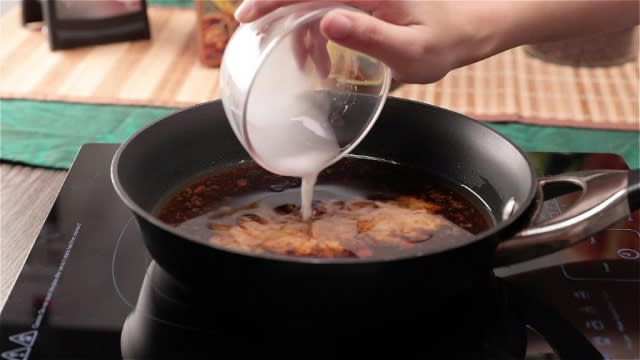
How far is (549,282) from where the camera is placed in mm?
810

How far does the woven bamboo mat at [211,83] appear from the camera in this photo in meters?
1.37

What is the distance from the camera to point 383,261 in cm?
61

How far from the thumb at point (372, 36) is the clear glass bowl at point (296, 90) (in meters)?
0.03

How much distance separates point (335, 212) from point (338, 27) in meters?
0.23

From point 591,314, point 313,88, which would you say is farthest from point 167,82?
point 591,314

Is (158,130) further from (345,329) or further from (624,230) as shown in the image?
(624,230)

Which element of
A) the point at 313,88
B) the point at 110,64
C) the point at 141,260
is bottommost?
the point at 110,64

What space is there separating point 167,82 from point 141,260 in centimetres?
68

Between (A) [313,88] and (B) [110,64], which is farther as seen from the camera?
(B) [110,64]

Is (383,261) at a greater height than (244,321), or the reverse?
(383,261)

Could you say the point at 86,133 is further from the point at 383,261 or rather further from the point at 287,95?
the point at 383,261

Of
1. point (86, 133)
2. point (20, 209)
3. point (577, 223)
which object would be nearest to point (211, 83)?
point (86, 133)

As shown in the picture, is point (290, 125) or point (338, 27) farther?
point (290, 125)

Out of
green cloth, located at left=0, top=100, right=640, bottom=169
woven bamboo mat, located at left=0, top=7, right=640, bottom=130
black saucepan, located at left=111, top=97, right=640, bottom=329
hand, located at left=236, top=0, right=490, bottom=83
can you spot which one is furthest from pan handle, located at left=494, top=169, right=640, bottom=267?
woven bamboo mat, located at left=0, top=7, right=640, bottom=130
